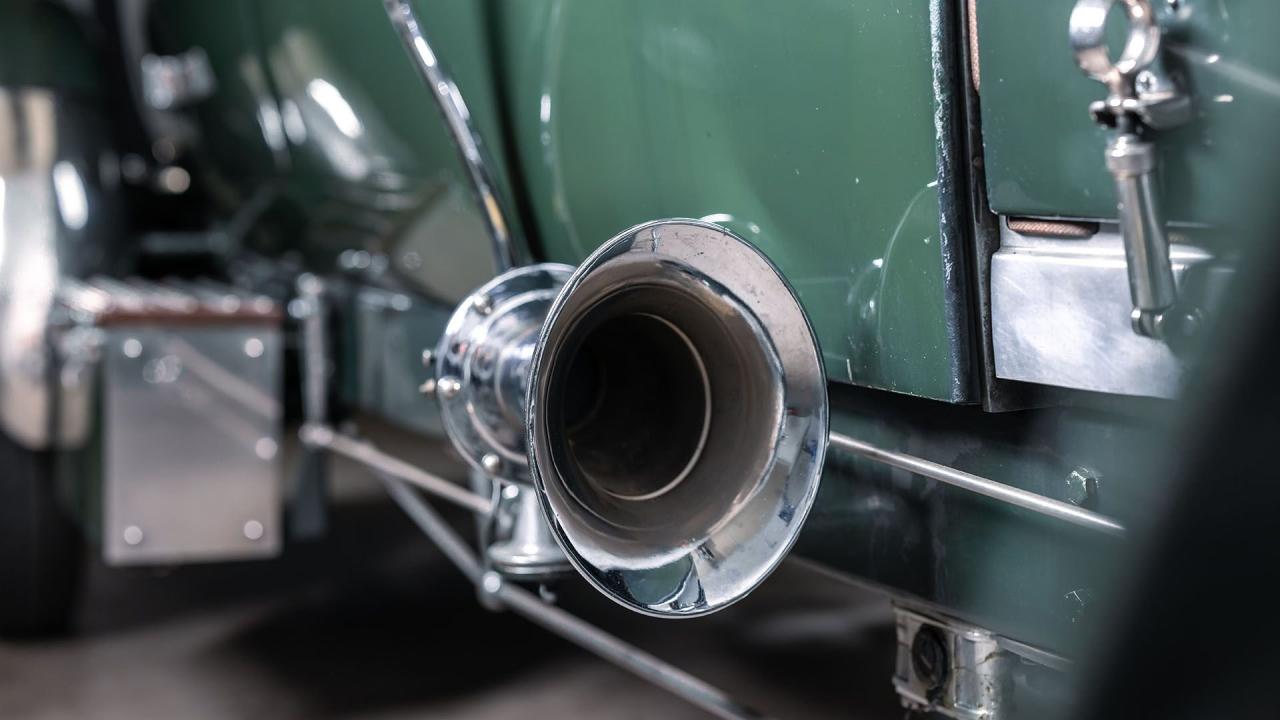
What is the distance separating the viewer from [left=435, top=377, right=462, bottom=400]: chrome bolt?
114cm

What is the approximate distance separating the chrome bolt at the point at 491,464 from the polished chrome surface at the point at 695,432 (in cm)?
9

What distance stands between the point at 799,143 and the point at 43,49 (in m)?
1.78

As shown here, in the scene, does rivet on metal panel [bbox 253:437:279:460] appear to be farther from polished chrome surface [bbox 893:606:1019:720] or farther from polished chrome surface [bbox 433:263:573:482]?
polished chrome surface [bbox 893:606:1019:720]

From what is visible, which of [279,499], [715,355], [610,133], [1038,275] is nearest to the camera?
[1038,275]

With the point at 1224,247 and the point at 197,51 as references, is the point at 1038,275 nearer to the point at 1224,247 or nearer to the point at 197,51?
the point at 1224,247

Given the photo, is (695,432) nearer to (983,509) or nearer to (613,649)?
(983,509)

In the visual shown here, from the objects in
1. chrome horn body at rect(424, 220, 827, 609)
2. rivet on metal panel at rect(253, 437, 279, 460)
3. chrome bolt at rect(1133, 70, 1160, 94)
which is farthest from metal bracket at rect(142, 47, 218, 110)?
chrome bolt at rect(1133, 70, 1160, 94)

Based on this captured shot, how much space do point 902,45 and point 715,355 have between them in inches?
11.7

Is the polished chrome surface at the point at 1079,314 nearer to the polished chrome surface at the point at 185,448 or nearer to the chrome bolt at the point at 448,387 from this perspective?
the chrome bolt at the point at 448,387

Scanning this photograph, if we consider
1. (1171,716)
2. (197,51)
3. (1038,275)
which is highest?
(197,51)

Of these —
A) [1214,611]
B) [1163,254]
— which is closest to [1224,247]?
[1163,254]

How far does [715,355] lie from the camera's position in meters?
1.03

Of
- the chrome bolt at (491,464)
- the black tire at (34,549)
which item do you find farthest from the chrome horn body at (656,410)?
the black tire at (34,549)

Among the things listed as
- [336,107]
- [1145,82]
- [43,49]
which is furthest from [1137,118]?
[43,49]
